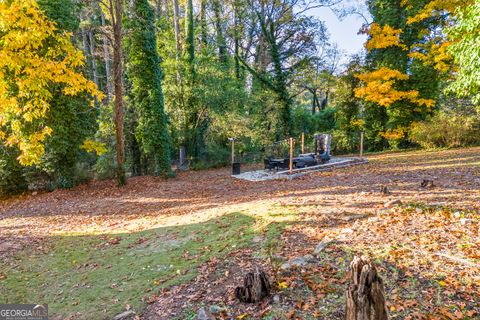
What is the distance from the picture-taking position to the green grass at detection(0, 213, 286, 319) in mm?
3625

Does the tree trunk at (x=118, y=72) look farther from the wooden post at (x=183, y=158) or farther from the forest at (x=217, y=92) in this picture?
the wooden post at (x=183, y=158)

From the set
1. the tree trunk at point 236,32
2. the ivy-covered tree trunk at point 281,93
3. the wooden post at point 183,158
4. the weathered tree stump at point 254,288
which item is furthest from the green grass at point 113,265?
the tree trunk at point 236,32

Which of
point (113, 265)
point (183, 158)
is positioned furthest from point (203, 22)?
point (113, 265)

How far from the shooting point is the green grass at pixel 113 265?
3.62 metres

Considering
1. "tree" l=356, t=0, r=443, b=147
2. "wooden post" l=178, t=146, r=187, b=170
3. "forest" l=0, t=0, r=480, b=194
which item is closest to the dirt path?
"forest" l=0, t=0, r=480, b=194

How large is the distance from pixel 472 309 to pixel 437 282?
402 mm

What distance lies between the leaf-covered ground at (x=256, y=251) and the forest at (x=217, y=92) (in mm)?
2791

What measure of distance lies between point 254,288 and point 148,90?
38.0 feet

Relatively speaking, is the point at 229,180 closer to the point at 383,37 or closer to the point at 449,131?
the point at 449,131

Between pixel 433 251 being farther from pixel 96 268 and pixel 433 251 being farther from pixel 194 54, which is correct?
pixel 194 54

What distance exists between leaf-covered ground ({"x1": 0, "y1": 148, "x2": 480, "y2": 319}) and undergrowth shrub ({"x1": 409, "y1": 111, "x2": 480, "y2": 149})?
23.7ft

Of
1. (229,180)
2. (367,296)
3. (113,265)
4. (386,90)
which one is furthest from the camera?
(386,90)

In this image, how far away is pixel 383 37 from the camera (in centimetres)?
1572

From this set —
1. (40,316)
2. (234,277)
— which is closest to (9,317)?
(40,316)
